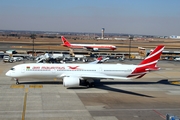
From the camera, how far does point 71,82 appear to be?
39.8 meters

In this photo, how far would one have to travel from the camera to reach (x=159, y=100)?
115 ft

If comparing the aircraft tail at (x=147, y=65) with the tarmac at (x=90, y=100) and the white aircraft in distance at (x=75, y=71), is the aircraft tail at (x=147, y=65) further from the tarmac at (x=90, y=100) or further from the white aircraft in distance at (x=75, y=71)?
the tarmac at (x=90, y=100)

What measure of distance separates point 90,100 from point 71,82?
22.4 feet

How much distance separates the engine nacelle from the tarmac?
0.75 meters

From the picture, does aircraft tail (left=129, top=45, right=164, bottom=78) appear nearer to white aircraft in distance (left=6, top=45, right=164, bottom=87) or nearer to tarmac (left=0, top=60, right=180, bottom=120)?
white aircraft in distance (left=6, top=45, right=164, bottom=87)

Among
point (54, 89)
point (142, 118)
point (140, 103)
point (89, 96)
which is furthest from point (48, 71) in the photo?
point (142, 118)

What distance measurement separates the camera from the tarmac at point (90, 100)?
90.1 ft

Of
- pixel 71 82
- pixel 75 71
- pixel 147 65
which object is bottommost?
pixel 71 82

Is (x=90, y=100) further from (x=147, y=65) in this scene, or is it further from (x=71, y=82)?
(x=147, y=65)

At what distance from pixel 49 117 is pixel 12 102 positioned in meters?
7.32

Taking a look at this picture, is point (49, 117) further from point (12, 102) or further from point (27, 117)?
point (12, 102)

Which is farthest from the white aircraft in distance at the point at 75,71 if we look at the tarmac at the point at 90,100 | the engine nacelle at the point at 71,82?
the tarmac at the point at 90,100

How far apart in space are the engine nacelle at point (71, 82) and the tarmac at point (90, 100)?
29.3 inches

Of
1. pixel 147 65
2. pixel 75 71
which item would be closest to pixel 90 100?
pixel 75 71
